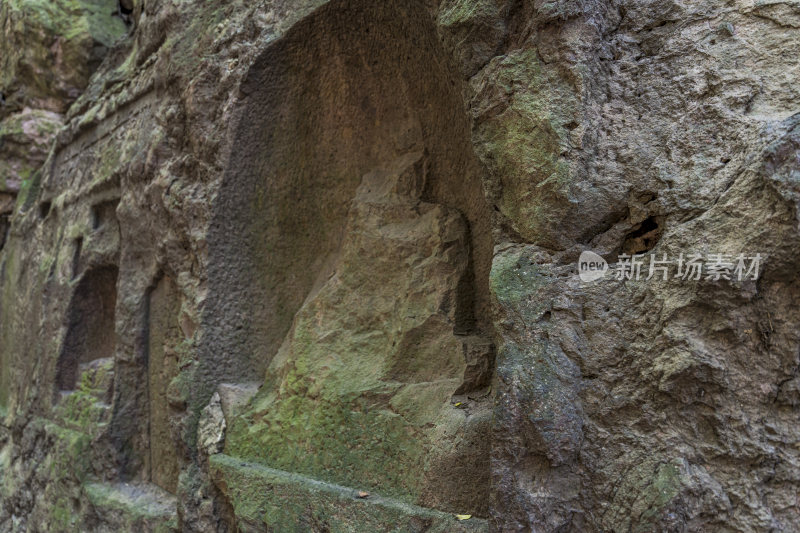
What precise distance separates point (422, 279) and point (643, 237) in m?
0.90

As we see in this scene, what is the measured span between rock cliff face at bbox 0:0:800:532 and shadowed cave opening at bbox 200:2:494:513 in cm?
1

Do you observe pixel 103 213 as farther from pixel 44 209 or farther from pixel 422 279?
pixel 422 279

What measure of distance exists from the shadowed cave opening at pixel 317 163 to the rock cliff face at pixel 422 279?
1 cm

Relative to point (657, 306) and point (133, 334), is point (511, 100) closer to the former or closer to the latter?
point (657, 306)

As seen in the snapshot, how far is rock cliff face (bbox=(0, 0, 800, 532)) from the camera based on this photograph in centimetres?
156

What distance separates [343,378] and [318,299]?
40cm

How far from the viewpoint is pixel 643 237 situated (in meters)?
1.74

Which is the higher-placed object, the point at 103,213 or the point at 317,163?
the point at 317,163

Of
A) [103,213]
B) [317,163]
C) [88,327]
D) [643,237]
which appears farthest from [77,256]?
[643,237]

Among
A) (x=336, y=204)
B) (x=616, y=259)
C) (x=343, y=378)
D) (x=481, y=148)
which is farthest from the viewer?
(x=336, y=204)

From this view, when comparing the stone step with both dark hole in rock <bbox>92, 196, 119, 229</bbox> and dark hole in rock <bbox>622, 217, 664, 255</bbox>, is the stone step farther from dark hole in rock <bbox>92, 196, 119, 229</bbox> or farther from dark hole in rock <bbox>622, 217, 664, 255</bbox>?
dark hole in rock <bbox>92, 196, 119, 229</bbox>

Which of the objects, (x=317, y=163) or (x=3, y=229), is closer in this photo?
(x=317, y=163)

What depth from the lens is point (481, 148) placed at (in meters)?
1.93

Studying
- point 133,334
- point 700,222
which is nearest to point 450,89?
point 700,222
